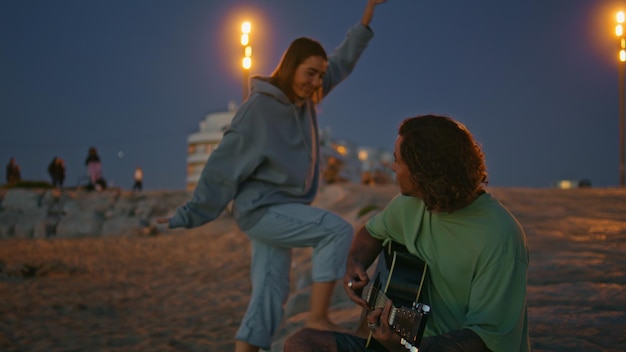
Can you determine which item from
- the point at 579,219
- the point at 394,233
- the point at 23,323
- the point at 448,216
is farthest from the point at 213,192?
the point at 579,219

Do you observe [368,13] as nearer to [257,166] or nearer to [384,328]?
[257,166]

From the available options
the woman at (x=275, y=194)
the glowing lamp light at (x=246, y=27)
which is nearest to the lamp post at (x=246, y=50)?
the glowing lamp light at (x=246, y=27)

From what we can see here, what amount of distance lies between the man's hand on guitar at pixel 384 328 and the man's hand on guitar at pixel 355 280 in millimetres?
231

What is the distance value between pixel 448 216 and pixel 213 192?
1.72 meters

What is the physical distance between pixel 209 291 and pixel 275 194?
208 inches

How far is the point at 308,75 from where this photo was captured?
3.71m

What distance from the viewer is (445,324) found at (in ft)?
7.28

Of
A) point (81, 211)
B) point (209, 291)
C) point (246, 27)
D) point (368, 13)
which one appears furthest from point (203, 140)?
point (368, 13)

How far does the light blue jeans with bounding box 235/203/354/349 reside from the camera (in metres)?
3.45

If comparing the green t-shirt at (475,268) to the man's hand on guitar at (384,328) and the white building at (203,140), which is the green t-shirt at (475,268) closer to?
the man's hand on guitar at (384,328)

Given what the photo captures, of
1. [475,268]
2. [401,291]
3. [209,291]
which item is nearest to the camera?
[475,268]

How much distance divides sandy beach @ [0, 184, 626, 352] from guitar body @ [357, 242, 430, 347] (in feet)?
3.70

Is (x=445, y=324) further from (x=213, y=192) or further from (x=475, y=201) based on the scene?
(x=213, y=192)

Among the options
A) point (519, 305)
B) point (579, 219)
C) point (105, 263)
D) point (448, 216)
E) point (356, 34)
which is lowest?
point (105, 263)
